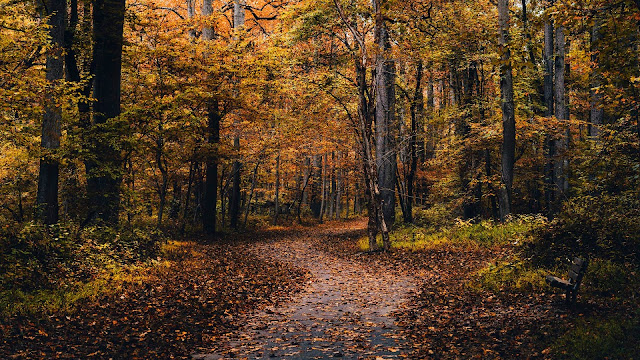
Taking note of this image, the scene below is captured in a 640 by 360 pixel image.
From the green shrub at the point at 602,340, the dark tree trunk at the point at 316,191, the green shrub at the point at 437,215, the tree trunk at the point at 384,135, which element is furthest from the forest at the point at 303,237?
the dark tree trunk at the point at 316,191

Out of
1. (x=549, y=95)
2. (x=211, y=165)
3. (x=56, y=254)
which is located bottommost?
(x=56, y=254)

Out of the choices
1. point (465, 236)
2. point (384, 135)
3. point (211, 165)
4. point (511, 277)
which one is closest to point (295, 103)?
point (211, 165)

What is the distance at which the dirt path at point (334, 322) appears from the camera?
6320 millimetres

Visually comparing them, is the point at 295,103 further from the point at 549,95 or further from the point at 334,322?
the point at 334,322

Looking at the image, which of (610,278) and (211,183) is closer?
(610,278)

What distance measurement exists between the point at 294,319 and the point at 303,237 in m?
15.8

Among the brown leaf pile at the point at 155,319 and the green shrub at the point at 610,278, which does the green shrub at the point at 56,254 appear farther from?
the green shrub at the point at 610,278

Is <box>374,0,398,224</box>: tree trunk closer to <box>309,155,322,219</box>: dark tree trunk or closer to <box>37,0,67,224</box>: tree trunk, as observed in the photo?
<box>37,0,67,224</box>: tree trunk

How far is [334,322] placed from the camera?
26.0 ft

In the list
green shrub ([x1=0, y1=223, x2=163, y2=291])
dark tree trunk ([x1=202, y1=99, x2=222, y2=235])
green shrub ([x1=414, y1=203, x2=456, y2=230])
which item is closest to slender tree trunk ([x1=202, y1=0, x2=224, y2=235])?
dark tree trunk ([x1=202, y1=99, x2=222, y2=235])

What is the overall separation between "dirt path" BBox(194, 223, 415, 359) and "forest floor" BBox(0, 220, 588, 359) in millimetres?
20

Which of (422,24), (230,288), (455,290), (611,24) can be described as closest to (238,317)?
(230,288)

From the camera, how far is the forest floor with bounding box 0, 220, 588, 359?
6047mm

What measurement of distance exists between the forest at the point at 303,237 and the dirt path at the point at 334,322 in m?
0.06
